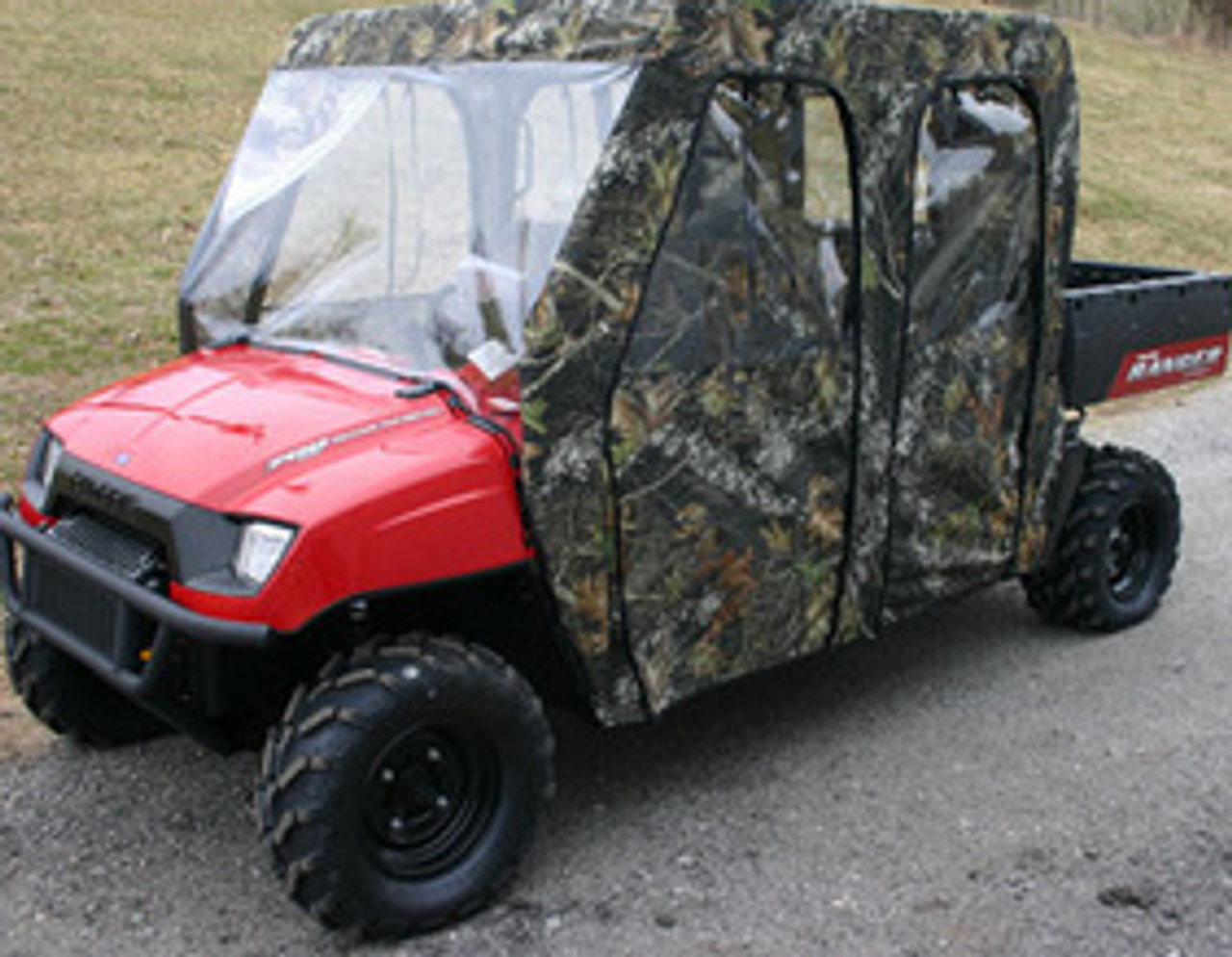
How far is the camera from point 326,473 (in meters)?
3.37

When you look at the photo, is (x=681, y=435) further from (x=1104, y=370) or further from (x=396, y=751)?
(x=1104, y=370)

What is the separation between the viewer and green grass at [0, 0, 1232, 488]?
850 centimetres

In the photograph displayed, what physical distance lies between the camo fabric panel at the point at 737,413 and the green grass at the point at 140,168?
3.80 metres

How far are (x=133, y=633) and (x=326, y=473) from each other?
581 millimetres

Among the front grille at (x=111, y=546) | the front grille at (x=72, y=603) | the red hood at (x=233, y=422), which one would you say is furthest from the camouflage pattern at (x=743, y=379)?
the front grille at (x=72, y=603)

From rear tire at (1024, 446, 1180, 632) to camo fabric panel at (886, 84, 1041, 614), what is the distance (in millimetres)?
497

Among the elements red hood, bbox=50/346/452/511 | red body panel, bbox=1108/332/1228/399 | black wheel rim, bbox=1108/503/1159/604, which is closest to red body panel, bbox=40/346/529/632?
red hood, bbox=50/346/452/511

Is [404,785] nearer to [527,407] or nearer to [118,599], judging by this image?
[118,599]

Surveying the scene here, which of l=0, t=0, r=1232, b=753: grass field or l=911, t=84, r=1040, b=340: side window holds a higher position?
l=911, t=84, r=1040, b=340: side window

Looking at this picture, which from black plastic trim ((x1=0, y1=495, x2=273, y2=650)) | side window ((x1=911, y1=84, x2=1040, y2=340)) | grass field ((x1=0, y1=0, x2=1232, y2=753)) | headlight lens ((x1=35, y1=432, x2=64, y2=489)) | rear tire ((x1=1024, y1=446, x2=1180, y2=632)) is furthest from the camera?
grass field ((x1=0, y1=0, x2=1232, y2=753))

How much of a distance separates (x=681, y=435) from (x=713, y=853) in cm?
109

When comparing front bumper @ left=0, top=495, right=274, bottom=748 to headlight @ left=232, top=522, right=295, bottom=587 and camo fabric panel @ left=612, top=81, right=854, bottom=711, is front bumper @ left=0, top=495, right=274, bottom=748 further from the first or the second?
camo fabric panel @ left=612, top=81, right=854, bottom=711

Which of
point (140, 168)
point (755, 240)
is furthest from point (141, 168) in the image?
point (755, 240)

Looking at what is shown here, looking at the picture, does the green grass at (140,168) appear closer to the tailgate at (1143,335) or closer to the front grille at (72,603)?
the front grille at (72,603)
